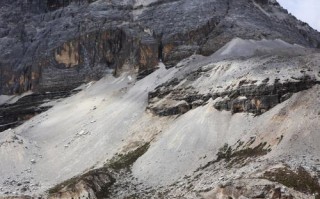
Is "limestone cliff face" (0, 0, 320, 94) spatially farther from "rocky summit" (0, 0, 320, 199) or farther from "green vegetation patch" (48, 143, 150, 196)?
"green vegetation patch" (48, 143, 150, 196)

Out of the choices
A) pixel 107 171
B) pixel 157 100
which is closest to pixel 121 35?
pixel 157 100

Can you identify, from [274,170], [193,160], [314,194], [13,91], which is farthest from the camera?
[13,91]

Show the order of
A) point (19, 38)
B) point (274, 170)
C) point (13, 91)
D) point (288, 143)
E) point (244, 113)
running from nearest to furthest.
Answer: point (274, 170), point (288, 143), point (244, 113), point (13, 91), point (19, 38)

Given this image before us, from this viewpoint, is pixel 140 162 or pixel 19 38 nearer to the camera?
pixel 140 162

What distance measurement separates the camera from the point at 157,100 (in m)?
89.1

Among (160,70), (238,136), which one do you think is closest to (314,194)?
(238,136)

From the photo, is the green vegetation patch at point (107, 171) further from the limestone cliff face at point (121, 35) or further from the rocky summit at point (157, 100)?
the limestone cliff face at point (121, 35)

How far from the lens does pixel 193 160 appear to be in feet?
230

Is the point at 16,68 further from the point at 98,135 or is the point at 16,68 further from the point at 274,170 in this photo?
the point at 274,170

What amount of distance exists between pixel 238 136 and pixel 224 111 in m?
7.53

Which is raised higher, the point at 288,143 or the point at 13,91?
the point at 288,143

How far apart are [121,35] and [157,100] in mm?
34660

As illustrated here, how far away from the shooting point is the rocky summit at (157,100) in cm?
6456

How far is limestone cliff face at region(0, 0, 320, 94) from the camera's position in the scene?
112875 millimetres
